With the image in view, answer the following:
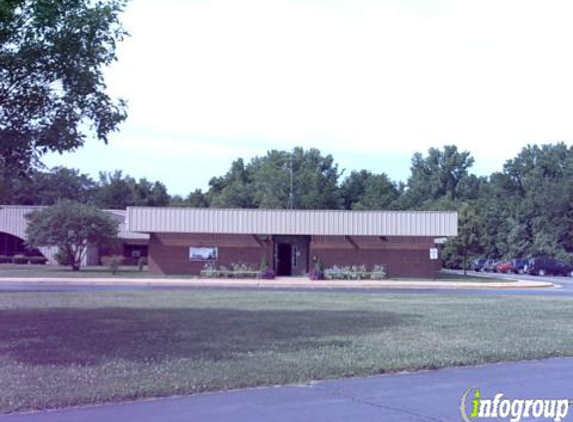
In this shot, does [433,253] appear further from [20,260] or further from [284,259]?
[20,260]

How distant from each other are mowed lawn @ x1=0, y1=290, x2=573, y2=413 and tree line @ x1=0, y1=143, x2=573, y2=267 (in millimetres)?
52418

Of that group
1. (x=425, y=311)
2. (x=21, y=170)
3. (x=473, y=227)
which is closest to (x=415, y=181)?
(x=473, y=227)

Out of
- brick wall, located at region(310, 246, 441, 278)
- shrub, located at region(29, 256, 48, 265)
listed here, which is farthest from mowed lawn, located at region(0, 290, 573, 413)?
shrub, located at region(29, 256, 48, 265)

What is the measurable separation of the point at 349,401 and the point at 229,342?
5738 mm

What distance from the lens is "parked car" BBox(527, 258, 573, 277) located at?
2589 inches

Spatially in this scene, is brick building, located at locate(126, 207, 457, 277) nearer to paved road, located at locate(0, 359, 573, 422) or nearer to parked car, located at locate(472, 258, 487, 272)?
parked car, located at locate(472, 258, 487, 272)

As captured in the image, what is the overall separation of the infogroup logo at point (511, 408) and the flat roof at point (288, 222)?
133 ft

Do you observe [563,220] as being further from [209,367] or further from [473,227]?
[209,367]

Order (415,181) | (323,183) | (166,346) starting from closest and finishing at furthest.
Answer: (166,346) < (323,183) < (415,181)

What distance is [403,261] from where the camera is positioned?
5225 centimetres

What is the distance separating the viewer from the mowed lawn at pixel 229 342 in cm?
1109

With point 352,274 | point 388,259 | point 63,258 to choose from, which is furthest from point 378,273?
point 63,258

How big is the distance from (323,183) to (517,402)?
284 feet

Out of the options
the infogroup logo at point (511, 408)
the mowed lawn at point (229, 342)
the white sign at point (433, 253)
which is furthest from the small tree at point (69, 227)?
the infogroup logo at point (511, 408)
